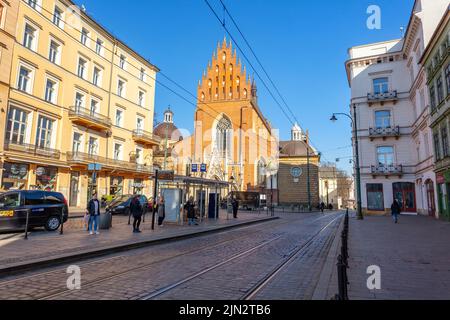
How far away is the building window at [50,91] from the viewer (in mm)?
27016

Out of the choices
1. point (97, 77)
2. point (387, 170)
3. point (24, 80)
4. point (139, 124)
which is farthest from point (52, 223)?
point (387, 170)

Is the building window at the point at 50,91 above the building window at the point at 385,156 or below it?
above

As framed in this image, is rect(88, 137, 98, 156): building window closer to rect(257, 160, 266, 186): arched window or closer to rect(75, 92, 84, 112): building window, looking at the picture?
rect(75, 92, 84, 112): building window

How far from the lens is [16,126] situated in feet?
78.5

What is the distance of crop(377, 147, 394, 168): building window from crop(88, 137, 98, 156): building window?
30.3m

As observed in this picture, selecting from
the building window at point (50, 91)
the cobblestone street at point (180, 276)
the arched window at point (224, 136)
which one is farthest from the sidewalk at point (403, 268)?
the arched window at point (224, 136)

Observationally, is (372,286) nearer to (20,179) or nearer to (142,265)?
(142,265)

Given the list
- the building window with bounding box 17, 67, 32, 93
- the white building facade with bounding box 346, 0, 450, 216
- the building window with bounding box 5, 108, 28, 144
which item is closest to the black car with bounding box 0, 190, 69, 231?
the building window with bounding box 5, 108, 28, 144

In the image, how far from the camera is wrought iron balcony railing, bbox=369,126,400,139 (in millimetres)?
32531

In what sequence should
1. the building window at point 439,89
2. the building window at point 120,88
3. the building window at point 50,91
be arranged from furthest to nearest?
the building window at point 120,88, the building window at point 50,91, the building window at point 439,89

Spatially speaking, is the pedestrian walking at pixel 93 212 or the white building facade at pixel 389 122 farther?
the white building facade at pixel 389 122

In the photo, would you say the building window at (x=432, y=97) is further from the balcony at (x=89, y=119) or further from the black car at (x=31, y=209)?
the balcony at (x=89, y=119)
